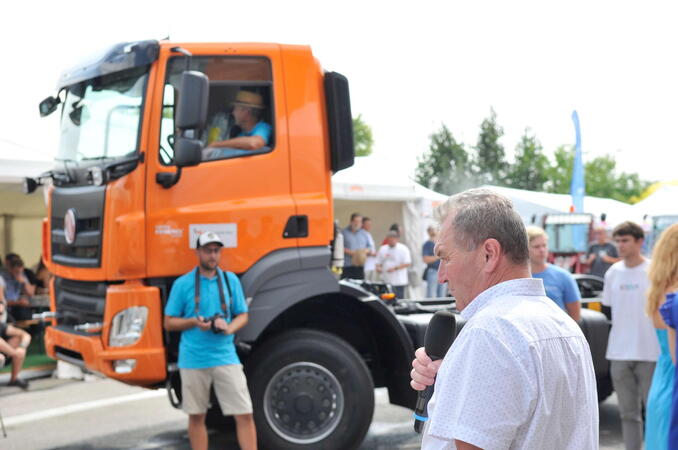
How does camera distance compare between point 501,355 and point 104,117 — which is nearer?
point 501,355

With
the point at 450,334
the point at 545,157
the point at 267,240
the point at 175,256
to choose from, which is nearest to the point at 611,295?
the point at 267,240

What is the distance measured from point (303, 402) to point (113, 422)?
2.69 m

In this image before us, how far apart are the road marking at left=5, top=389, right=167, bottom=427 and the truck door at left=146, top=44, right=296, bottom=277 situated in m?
3.23

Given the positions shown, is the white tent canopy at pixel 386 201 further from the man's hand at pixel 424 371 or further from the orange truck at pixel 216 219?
the man's hand at pixel 424 371

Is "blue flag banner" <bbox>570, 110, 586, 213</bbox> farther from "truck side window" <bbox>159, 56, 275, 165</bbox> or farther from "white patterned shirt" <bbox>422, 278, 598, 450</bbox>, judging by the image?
"white patterned shirt" <bbox>422, 278, 598, 450</bbox>

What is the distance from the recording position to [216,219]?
17.8ft

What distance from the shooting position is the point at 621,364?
566 cm

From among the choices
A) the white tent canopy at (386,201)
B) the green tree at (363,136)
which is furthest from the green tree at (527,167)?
the white tent canopy at (386,201)

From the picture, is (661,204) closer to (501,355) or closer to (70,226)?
(70,226)

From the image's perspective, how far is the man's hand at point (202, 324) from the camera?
5.23 m

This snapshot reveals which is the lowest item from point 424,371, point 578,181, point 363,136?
point 424,371

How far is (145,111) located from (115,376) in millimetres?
1780

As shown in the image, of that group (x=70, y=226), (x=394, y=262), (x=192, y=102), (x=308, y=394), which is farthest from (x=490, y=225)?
(x=394, y=262)

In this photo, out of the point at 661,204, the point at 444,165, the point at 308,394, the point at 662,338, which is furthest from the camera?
the point at 444,165
